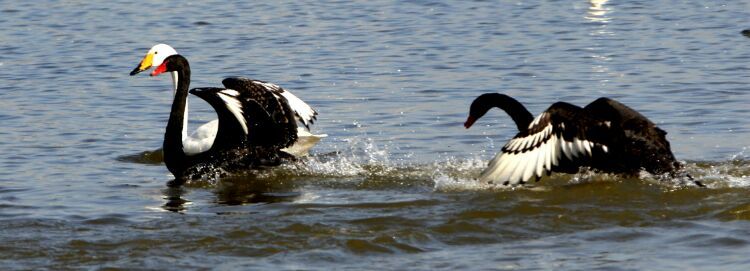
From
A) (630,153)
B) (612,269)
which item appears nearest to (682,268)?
(612,269)

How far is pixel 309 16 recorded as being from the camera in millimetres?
20859

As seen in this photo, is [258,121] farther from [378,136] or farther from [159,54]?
[378,136]

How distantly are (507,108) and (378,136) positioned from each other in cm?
252

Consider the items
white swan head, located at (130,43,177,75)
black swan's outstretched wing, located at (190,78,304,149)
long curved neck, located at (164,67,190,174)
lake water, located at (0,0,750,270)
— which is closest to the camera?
lake water, located at (0,0,750,270)

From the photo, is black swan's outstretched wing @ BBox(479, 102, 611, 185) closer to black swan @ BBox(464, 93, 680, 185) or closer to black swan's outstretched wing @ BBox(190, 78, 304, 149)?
black swan @ BBox(464, 93, 680, 185)

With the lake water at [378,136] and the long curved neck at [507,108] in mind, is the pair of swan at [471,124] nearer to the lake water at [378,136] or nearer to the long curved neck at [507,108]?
the long curved neck at [507,108]

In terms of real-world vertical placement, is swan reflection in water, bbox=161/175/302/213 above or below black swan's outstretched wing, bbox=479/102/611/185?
below

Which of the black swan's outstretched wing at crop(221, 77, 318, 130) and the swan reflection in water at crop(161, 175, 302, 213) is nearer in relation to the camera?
the swan reflection in water at crop(161, 175, 302, 213)

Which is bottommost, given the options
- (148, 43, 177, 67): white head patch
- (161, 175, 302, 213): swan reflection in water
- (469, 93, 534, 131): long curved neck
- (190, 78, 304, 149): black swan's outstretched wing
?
(161, 175, 302, 213): swan reflection in water

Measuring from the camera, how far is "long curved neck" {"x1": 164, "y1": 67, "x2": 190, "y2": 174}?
35.2 feet

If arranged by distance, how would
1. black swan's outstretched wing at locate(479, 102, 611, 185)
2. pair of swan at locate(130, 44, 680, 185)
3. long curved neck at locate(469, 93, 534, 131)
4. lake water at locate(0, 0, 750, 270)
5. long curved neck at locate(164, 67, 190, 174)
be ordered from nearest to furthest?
lake water at locate(0, 0, 750, 270) → black swan's outstretched wing at locate(479, 102, 611, 185) → pair of swan at locate(130, 44, 680, 185) → long curved neck at locate(469, 93, 534, 131) → long curved neck at locate(164, 67, 190, 174)

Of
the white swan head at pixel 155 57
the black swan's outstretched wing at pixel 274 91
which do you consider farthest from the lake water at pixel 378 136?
the white swan head at pixel 155 57

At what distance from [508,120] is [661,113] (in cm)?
134

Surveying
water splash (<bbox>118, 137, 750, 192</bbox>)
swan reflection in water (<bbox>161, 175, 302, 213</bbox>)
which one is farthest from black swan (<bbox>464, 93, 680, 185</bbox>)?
swan reflection in water (<bbox>161, 175, 302, 213</bbox>)
